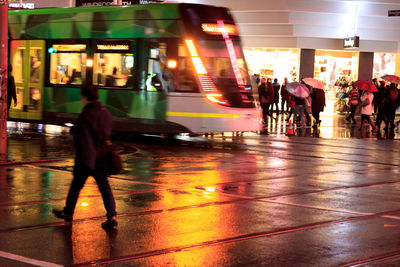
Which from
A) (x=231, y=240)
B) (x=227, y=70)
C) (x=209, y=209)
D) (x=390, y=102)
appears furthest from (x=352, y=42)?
(x=231, y=240)

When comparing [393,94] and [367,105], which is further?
[393,94]

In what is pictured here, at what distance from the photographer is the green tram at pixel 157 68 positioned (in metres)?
17.4

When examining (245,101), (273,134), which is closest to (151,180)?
(245,101)

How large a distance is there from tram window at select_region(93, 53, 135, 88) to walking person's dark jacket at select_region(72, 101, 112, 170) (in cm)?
1031

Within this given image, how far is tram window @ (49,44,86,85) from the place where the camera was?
63.6 ft

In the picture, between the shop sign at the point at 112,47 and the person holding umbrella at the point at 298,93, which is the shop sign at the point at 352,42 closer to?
the person holding umbrella at the point at 298,93

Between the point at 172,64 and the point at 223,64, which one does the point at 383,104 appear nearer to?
the point at 223,64

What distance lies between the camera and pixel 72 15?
19.6 m

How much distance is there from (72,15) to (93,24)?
0.91 m

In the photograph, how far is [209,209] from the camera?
9547mm

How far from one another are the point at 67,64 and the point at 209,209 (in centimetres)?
1125

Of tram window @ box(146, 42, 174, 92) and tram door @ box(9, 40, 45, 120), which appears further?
tram door @ box(9, 40, 45, 120)

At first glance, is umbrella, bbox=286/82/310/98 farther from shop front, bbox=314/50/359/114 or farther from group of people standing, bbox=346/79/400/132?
shop front, bbox=314/50/359/114

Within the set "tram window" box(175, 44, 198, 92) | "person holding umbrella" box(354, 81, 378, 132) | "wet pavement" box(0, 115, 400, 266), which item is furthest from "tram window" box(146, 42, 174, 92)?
"person holding umbrella" box(354, 81, 378, 132)
